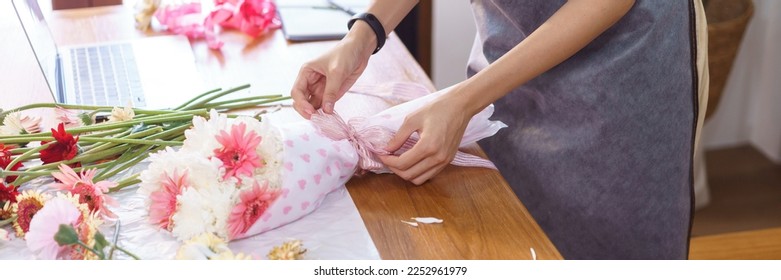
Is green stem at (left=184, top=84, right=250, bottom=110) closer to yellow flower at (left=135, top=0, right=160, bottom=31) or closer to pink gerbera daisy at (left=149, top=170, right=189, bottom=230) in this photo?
pink gerbera daisy at (left=149, top=170, right=189, bottom=230)

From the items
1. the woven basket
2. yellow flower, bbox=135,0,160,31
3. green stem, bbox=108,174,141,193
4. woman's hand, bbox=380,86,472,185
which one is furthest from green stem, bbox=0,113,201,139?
the woven basket

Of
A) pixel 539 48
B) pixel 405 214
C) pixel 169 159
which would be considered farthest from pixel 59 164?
pixel 539 48

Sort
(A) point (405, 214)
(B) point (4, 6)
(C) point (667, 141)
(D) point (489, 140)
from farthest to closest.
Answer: (B) point (4, 6) < (D) point (489, 140) < (C) point (667, 141) < (A) point (405, 214)

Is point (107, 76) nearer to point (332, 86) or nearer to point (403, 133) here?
point (332, 86)

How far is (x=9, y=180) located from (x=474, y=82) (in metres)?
0.61

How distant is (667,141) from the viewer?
1.26 metres

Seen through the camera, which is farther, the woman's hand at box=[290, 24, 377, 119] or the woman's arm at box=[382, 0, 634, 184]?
the woman's hand at box=[290, 24, 377, 119]

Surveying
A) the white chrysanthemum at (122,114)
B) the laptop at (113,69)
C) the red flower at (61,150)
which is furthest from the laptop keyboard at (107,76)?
the red flower at (61,150)

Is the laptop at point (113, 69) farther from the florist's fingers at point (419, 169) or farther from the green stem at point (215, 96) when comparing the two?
the florist's fingers at point (419, 169)

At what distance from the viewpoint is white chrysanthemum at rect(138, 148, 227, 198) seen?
97 centimetres

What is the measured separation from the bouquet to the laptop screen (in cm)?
55

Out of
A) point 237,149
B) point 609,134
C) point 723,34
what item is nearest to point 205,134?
point 237,149
